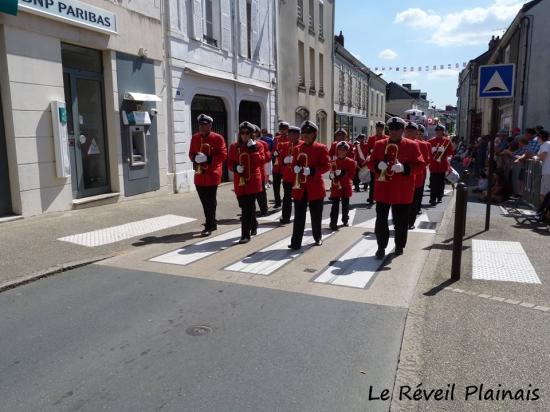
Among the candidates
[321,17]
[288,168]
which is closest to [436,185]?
[288,168]

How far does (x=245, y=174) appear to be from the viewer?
7.53 metres

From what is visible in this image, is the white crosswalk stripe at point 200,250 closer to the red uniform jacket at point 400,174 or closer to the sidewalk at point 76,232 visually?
the sidewalk at point 76,232

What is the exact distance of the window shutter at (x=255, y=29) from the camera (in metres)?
17.0

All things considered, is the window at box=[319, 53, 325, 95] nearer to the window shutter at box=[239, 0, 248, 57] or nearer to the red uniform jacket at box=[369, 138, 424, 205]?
the window shutter at box=[239, 0, 248, 57]

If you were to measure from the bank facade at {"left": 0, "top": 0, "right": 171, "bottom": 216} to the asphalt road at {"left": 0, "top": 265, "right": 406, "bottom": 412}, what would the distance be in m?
4.08

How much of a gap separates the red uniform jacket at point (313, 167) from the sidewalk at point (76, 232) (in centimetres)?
218

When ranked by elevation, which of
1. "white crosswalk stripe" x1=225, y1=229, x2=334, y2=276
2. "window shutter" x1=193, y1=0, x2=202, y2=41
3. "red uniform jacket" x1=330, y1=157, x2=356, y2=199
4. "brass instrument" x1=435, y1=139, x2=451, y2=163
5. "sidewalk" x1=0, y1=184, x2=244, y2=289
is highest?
"window shutter" x1=193, y1=0, x2=202, y2=41

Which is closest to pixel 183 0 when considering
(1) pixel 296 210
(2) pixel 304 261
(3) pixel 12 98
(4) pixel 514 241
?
(3) pixel 12 98

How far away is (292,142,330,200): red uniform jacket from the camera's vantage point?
7137mm

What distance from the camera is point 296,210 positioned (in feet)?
23.6

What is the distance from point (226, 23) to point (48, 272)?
453 inches

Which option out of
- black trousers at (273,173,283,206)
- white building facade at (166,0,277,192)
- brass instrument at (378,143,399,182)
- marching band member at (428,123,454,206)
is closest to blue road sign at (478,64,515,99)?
brass instrument at (378,143,399,182)

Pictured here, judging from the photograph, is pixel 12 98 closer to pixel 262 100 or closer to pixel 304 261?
pixel 304 261

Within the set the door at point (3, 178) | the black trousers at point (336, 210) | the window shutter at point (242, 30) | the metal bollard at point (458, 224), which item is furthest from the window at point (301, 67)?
the metal bollard at point (458, 224)
